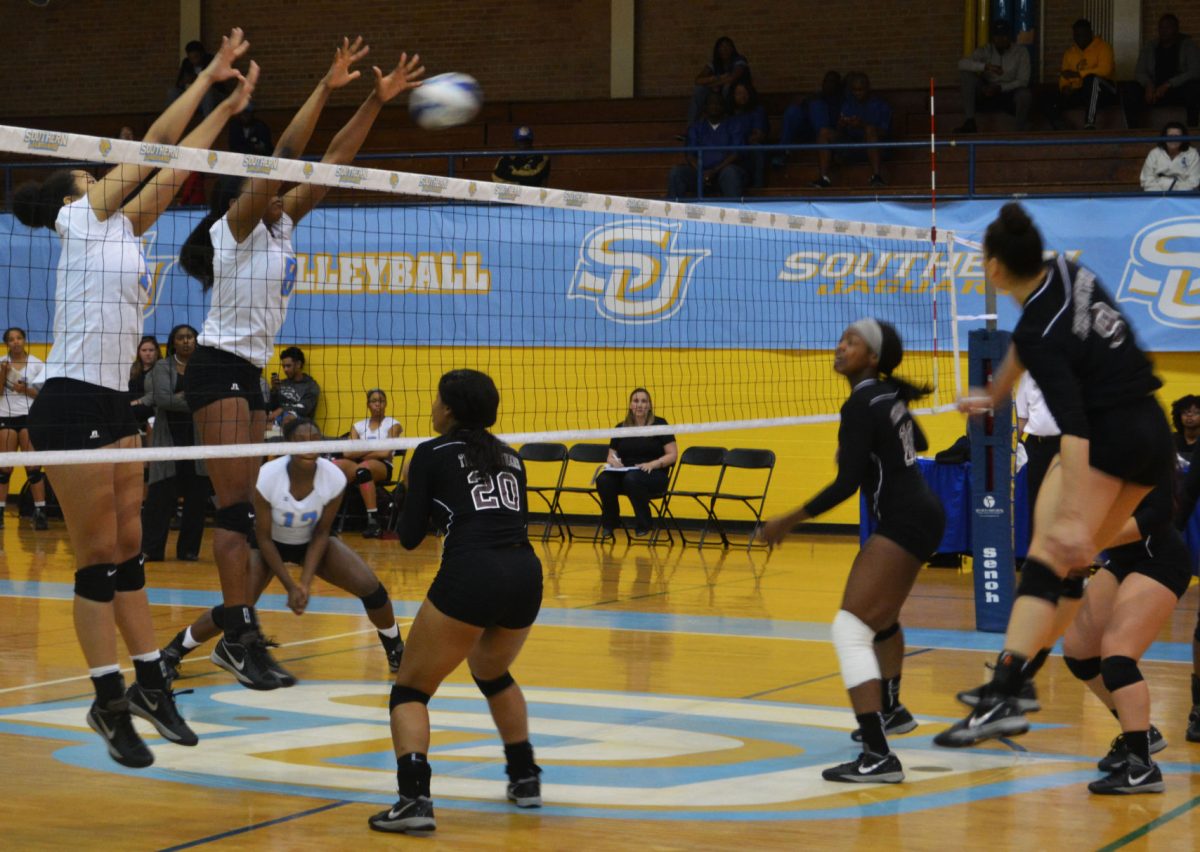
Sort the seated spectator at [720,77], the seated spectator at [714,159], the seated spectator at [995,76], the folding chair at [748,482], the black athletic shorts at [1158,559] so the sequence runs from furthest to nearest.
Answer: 1. the seated spectator at [720,77]
2. the seated spectator at [995,76]
3. the seated spectator at [714,159]
4. the folding chair at [748,482]
5. the black athletic shorts at [1158,559]

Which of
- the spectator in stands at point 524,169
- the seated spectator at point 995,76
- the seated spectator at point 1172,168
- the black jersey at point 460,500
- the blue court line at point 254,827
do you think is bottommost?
the blue court line at point 254,827

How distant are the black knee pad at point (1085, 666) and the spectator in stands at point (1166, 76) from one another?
11.4 metres

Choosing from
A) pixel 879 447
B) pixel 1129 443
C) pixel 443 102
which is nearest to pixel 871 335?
pixel 879 447

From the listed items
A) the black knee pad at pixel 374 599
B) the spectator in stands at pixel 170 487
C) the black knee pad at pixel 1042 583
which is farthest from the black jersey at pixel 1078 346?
the spectator in stands at pixel 170 487

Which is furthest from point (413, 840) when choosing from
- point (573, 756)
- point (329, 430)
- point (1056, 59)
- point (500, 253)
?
point (1056, 59)

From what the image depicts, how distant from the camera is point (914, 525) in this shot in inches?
233

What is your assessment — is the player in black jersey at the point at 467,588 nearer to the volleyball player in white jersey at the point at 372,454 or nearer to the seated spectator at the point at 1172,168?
the volleyball player in white jersey at the point at 372,454

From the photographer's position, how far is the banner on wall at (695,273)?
14.0 metres

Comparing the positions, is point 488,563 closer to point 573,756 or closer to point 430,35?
point 573,756

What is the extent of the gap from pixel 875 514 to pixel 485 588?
176 cm

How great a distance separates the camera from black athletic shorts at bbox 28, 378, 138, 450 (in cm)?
548

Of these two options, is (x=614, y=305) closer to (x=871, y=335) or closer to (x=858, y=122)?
(x=858, y=122)

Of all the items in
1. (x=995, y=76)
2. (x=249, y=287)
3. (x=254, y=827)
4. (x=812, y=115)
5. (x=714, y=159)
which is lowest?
(x=254, y=827)

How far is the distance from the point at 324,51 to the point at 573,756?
17.3 m
